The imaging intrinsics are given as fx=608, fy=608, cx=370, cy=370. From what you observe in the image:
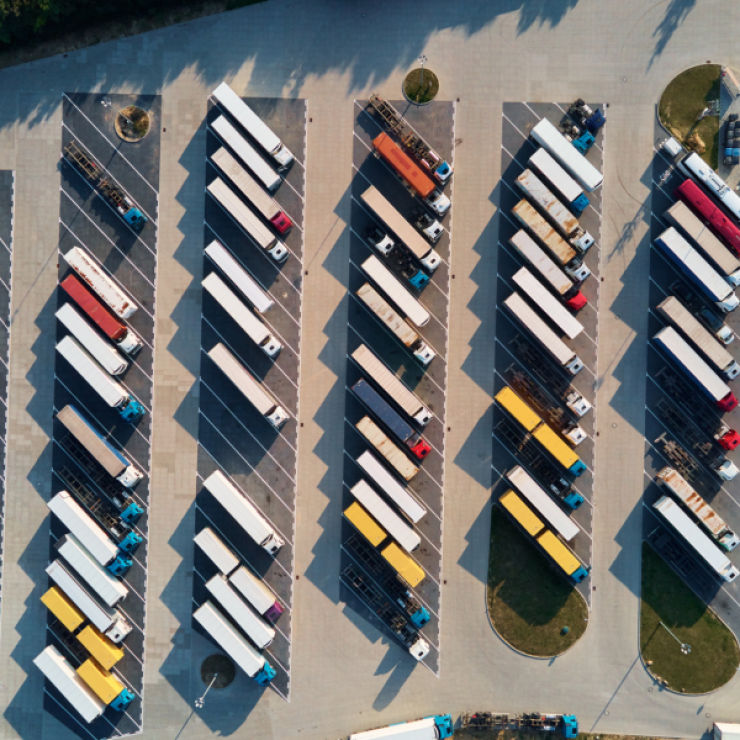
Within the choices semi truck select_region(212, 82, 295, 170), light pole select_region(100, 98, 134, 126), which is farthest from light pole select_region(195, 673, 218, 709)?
light pole select_region(100, 98, 134, 126)

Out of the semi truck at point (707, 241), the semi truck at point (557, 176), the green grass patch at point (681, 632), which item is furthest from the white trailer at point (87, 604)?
the semi truck at point (707, 241)

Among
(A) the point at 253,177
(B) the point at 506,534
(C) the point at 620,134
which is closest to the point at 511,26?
(C) the point at 620,134

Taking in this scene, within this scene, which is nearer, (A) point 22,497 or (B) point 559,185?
(B) point 559,185

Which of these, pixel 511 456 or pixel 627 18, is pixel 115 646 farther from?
pixel 627 18

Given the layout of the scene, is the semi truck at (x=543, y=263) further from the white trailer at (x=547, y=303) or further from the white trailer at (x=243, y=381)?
the white trailer at (x=243, y=381)

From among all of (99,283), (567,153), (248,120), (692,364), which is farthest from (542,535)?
(99,283)

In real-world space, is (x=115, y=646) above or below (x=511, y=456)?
above

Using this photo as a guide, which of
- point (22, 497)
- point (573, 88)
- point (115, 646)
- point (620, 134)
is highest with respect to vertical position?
point (22, 497)
